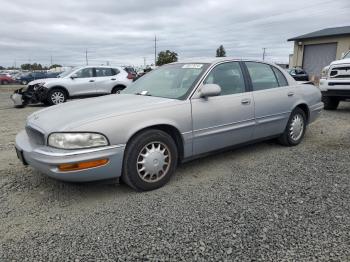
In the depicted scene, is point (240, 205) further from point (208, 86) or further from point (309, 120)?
point (309, 120)

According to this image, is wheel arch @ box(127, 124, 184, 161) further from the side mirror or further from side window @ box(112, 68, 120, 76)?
Result: side window @ box(112, 68, 120, 76)

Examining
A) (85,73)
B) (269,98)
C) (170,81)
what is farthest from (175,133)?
(85,73)

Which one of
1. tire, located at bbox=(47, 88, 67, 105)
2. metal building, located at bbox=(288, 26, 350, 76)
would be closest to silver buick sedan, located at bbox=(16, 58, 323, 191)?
tire, located at bbox=(47, 88, 67, 105)

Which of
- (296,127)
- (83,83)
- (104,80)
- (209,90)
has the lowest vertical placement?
(296,127)

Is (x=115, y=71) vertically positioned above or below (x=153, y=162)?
above

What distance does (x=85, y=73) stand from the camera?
1236cm

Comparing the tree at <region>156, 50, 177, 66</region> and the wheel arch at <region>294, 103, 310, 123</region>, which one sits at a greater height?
the tree at <region>156, 50, 177, 66</region>

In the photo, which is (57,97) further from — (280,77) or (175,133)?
(175,133)

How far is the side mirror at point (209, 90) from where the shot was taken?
149 inches

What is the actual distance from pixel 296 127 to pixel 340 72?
175 inches

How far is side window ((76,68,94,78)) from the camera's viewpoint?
12234 millimetres

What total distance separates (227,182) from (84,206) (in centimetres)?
165

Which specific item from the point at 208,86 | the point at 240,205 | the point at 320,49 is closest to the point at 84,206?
the point at 240,205

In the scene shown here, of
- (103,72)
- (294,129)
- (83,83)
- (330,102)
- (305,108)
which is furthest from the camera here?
(103,72)
